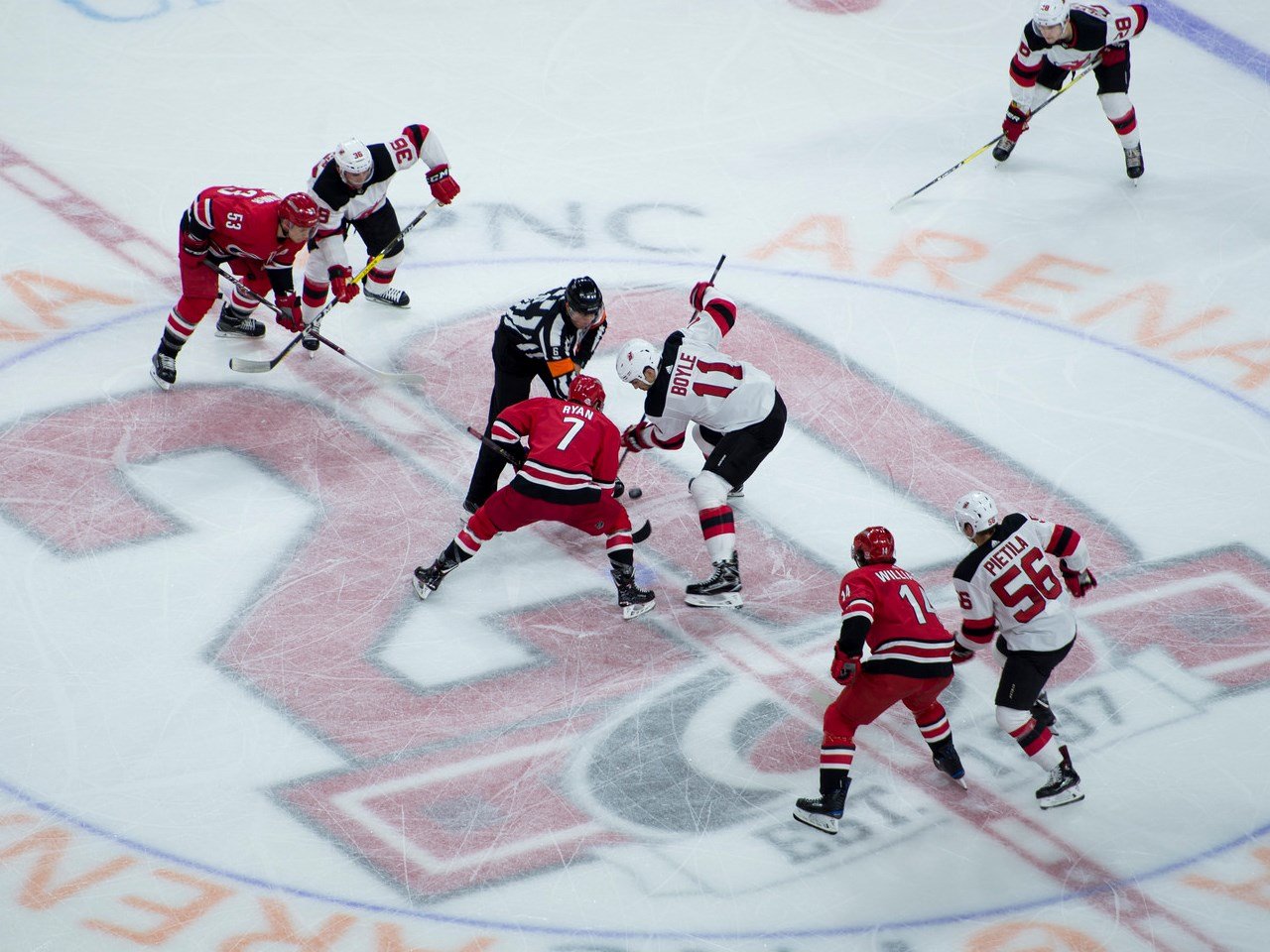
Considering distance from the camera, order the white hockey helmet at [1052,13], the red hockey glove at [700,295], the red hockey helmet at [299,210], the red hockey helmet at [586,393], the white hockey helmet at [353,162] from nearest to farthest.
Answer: the red hockey helmet at [586,393]
the red hockey glove at [700,295]
the red hockey helmet at [299,210]
the white hockey helmet at [353,162]
the white hockey helmet at [1052,13]

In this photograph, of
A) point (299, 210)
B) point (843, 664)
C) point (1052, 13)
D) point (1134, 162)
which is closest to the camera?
point (843, 664)

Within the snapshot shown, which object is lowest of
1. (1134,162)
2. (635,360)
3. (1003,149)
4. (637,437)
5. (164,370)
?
(164,370)

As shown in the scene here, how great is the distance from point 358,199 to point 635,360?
1856mm

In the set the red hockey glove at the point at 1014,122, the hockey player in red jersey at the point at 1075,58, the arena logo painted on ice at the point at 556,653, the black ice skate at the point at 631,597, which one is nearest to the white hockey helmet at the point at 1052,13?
the hockey player in red jersey at the point at 1075,58

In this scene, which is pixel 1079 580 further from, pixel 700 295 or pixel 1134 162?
pixel 1134 162

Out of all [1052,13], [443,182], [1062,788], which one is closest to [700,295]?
[443,182]

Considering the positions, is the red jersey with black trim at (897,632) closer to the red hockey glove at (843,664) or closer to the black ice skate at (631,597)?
the red hockey glove at (843,664)

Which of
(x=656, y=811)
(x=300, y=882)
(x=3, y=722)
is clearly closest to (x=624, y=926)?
(x=656, y=811)

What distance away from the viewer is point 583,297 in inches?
230

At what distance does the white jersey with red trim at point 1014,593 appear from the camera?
495 centimetres

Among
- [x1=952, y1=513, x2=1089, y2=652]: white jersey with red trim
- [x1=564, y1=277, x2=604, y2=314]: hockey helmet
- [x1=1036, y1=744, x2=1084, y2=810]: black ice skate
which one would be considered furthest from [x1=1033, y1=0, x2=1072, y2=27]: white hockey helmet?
[x1=1036, y1=744, x2=1084, y2=810]: black ice skate

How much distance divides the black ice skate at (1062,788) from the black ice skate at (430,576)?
2071mm

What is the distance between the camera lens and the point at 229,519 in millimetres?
6055

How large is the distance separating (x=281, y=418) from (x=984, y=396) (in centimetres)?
293
